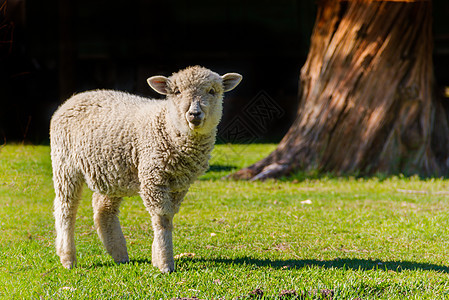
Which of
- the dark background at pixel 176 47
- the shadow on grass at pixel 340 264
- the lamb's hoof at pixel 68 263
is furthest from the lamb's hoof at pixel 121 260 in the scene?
the dark background at pixel 176 47

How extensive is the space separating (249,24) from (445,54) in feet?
17.0

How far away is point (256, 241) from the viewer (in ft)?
20.7

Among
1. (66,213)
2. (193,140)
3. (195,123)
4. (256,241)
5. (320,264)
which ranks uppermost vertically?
(195,123)

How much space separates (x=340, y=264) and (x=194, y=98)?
1984 millimetres

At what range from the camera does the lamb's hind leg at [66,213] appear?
5227mm

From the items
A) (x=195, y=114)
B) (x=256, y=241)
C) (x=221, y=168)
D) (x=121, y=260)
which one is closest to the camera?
(x=195, y=114)

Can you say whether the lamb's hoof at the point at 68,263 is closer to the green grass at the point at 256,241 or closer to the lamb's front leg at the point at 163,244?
the green grass at the point at 256,241

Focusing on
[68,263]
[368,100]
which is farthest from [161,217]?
[368,100]

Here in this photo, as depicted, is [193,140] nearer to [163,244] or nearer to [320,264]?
[163,244]

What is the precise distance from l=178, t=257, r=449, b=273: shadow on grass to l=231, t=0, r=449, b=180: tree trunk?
4290mm

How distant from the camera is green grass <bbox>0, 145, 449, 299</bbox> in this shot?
461 centimetres

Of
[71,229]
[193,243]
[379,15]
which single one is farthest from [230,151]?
[71,229]

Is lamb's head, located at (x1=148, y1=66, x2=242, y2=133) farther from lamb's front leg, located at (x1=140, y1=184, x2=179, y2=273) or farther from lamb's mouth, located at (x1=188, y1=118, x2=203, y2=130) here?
lamb's front leg, located at (x1=140, y1=184, x2=179, y2=273)

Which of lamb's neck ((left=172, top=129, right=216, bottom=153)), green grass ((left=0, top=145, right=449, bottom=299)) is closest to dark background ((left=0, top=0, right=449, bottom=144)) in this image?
green grass ((left=0, top=145, right=449, bottom=299))
